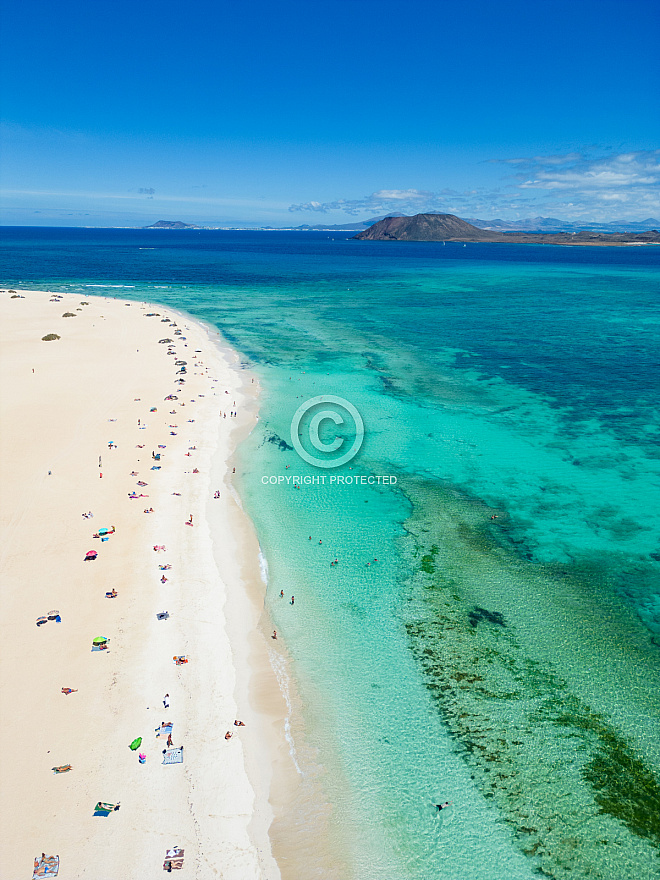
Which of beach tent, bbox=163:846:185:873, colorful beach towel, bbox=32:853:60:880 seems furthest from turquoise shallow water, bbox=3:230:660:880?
colorful beach towel, bbox=32:853:60:880

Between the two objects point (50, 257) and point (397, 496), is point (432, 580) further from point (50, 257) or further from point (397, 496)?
point (50, 257)

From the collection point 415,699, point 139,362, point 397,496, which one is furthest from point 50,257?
point 415,699

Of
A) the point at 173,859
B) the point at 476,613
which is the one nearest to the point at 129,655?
the point at 173,859

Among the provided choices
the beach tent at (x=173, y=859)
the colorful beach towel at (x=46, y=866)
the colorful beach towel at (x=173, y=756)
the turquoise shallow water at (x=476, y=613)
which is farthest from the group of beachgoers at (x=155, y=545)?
the turquoise shallow water at (x=476, y=613)

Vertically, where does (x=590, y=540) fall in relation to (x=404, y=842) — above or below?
above

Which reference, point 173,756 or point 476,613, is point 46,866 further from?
point 476,613

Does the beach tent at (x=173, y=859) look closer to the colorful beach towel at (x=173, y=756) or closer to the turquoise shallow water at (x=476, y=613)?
the colorful beach towel at (x=173, y=756)

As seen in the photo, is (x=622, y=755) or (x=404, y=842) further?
(x=622, y=755)
